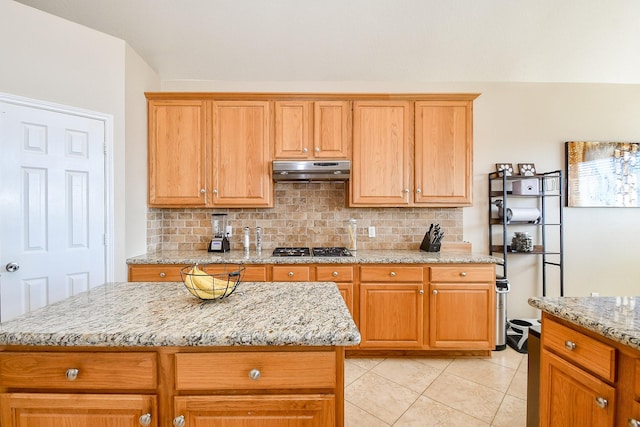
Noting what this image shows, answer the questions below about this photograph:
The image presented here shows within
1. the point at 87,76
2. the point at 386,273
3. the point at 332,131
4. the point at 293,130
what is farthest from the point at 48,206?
the point at 386,273

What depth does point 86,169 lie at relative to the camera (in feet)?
7.10

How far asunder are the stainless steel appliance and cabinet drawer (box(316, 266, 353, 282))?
161 millimetres

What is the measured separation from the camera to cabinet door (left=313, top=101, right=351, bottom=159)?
2.68 metres

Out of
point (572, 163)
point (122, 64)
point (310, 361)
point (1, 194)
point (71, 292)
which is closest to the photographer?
point (310, 361)

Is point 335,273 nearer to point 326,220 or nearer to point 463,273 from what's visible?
point 326,220

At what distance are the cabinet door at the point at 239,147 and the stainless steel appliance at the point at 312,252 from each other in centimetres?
67

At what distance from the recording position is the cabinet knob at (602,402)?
0.95 meters

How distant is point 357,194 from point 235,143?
4.22 feet

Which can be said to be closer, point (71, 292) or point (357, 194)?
point (71, 292)

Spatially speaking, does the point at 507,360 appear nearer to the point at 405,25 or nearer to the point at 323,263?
the point at 323,263

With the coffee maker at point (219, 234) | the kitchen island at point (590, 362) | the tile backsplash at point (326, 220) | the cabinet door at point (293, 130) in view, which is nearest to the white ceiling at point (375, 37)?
the cabinet door at point (293, 130)

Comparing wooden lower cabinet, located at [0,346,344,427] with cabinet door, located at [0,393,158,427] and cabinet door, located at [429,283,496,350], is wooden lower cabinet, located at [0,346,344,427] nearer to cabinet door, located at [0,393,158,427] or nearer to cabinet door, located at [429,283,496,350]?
cabinet door, located at [0,393,158,427]

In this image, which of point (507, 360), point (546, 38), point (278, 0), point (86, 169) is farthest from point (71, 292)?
point (546, 38)

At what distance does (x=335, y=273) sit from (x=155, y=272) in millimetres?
1548
